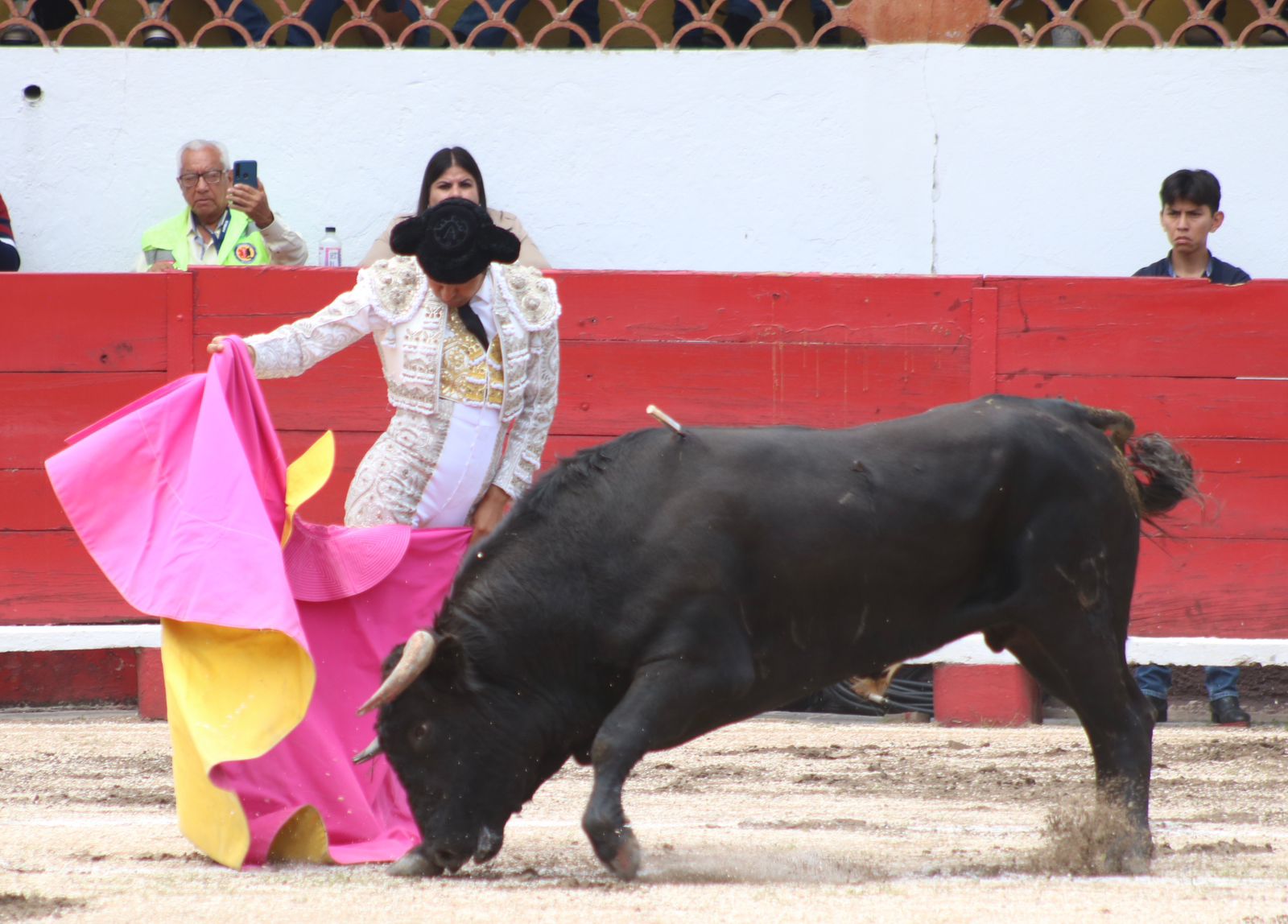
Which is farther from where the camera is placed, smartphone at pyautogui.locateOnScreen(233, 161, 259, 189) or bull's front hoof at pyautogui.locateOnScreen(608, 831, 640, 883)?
smartphone at pyautogui.locateOnScreen(233, 161, 259, 189)

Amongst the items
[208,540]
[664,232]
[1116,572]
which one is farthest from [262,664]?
[664,232]

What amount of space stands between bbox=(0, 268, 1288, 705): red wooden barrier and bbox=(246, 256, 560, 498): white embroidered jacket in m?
1.97

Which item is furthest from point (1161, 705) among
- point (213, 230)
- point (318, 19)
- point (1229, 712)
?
point (318, 19)

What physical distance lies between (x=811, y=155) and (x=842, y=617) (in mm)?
3361

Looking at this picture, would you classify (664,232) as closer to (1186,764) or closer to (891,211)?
(891,211)

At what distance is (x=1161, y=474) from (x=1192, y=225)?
93.9 inches

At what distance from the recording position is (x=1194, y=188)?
6406 millimetres

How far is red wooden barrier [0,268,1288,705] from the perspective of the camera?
646cm

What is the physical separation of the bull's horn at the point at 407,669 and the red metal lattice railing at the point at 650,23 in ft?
12.5

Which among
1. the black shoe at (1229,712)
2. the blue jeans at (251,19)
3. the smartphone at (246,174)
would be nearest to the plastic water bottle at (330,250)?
the smartphone at (246,174)

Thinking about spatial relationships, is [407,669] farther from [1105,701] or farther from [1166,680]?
[1166,680]

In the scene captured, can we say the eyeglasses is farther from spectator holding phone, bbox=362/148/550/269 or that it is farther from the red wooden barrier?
spectator holding phone, bbox=362/148/550/269

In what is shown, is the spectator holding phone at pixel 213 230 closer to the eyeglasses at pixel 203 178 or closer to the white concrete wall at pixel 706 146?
the eyeglasses at pixel 203 178

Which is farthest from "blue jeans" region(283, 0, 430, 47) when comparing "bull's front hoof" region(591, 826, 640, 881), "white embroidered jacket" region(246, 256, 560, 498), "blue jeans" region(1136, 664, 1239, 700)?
"bull's front hoof" region(591, 826, 640, 881)
